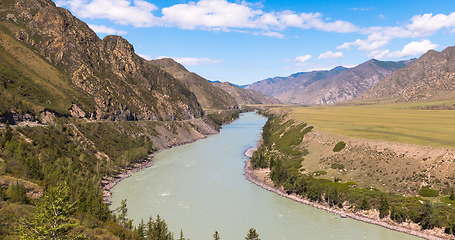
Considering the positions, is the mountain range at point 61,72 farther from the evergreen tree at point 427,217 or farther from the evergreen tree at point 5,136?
the evergreen tree at point 427,217

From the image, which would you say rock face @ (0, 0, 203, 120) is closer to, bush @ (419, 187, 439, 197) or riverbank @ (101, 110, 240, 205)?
riverbank @ (101, 110, 240, 205)

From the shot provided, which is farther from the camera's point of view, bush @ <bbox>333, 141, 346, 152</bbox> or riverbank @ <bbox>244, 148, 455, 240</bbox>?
bush @ <bbox>333, 141, 346, 152</bbox>

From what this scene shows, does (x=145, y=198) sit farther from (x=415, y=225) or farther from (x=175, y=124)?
(x=175, y=124)

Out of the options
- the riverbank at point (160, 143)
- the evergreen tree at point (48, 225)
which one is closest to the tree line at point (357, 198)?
the riverbank at point (160, 143)

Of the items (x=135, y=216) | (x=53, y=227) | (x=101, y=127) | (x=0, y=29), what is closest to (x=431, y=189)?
(x=135, y=216)

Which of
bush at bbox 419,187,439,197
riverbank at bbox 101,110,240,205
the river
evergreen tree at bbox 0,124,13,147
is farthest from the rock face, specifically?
bush at bbox 419,187,439,197
